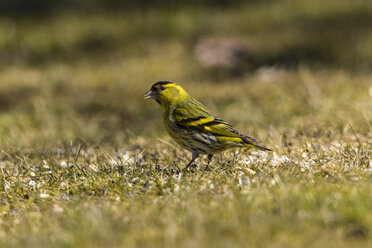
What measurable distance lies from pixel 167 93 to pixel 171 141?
884 mm

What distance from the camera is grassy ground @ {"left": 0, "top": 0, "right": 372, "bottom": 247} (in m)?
3.31

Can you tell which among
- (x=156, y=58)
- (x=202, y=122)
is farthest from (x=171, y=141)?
(x=156, y=58)

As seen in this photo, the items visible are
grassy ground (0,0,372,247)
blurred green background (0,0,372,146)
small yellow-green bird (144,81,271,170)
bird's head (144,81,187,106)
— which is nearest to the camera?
grassy ground (0,0,372,247)

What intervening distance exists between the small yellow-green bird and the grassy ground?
0.67 ft

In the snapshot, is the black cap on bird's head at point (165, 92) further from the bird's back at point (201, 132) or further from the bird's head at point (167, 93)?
the bird's back at point (201, 132)

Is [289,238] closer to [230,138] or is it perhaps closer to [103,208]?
[103,208]

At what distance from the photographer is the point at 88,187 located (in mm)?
4531

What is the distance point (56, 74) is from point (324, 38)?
234 inches

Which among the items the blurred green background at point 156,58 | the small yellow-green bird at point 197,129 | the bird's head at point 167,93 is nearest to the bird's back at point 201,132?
the small yellow-green bird at point 197,129

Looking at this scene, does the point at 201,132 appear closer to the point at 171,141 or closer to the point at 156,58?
the point at 171,141

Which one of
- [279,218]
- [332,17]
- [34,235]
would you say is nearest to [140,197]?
[34,235]

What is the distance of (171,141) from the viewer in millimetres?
6320

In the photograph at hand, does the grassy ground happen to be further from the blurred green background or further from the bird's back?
the bird's back

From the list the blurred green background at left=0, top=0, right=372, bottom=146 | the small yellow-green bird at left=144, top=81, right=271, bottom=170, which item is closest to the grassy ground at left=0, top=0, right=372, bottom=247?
the blurred green background at left=0, top=0, right=372, bottom=146
